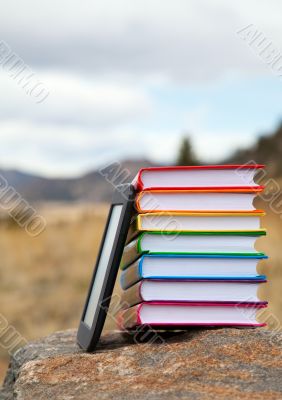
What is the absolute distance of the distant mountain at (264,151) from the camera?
34.1m

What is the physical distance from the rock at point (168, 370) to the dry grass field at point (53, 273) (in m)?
4.67

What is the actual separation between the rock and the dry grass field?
4.67 metres

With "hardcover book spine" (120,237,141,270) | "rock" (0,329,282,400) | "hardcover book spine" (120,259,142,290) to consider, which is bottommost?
"rock" (0,329,282,400)

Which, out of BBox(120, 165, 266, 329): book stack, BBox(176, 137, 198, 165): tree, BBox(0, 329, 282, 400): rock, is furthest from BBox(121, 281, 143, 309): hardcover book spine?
BBox(176, 137, 198, 165): tree

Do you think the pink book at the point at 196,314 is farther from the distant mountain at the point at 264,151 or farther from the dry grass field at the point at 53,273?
the distant mountain at the point at 264,151

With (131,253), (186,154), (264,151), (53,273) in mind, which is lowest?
(264,151)

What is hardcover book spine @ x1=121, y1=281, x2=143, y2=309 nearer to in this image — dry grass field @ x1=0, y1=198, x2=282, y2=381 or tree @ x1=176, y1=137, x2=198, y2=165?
dry grass field @ x1=0, y1=198, x2=282, y2=381

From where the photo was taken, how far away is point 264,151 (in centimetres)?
3541

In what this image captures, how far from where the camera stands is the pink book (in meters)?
2.21

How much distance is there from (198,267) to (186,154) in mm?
23795

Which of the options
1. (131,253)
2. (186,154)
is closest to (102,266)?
(131,253)

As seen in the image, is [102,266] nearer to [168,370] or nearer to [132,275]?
[132,275]

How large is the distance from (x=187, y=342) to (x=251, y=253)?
313mm

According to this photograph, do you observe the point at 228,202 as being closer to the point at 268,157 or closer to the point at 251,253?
the point at 251,253
